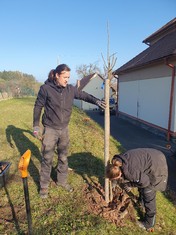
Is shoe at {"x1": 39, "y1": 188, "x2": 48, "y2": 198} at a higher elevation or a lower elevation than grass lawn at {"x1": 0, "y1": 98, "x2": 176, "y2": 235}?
higher

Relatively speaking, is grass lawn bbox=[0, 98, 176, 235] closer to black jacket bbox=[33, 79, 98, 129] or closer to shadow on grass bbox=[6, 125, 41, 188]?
shadow on grass bbox=[6, 125, 41, 188]

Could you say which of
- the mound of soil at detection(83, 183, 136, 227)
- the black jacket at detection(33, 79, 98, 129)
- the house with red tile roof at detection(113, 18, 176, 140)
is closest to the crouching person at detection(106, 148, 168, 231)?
the mound of soil at detection(83, 183, 136, 227)

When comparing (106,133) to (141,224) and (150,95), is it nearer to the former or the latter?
(141,224)

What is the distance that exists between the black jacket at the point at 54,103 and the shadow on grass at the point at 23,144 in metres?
1.45

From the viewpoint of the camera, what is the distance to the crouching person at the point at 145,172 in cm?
318

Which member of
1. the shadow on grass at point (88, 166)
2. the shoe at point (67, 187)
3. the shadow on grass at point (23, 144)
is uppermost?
the shoe at point (67, 187)

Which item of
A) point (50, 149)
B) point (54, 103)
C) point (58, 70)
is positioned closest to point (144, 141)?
point (50, 149)

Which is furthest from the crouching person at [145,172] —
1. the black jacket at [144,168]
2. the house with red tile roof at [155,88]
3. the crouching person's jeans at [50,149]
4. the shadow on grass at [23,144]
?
the house with red tile roof at [155,88]

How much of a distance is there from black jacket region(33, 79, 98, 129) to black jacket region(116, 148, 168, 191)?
1100 millimetres

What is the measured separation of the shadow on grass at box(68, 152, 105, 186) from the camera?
4.72 meters

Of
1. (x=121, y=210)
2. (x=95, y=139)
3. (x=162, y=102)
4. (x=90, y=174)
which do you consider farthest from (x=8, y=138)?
(x=162, y=102)

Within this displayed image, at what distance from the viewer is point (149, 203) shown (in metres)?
3.38

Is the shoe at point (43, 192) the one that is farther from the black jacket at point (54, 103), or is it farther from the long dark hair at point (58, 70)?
the long dark hair at point (58, 70)

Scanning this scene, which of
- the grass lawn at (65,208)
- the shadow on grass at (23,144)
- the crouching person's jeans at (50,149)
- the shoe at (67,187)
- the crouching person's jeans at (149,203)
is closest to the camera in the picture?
the grass lawn at (65,208)
